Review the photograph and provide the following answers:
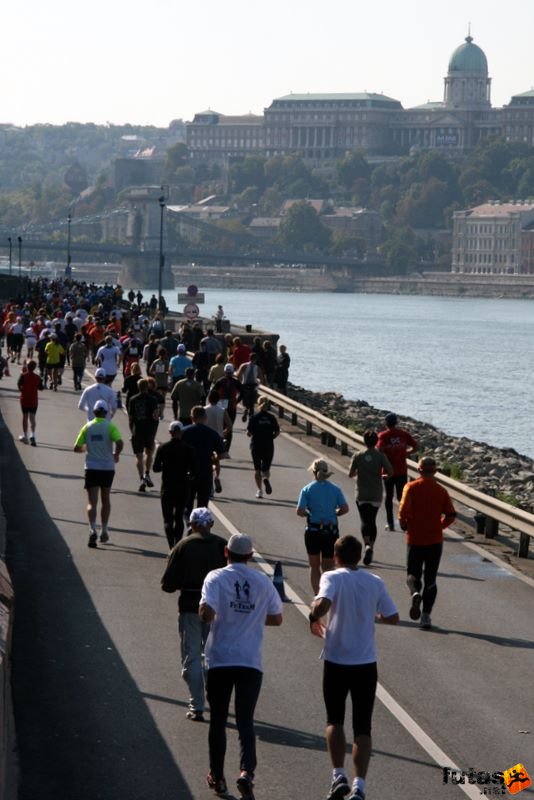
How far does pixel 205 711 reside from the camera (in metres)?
12.2

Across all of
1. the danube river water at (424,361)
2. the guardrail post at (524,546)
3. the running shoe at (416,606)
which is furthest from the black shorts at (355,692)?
the danube river water at (424,361)

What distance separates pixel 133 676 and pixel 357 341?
392 feet

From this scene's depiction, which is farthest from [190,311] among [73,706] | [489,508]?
[73,706]

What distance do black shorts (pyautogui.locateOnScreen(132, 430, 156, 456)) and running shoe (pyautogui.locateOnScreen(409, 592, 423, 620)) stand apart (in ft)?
25.2

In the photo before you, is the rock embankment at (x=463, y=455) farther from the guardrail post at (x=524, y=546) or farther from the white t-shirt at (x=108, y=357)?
the guardrail post at (x=524, y=546)

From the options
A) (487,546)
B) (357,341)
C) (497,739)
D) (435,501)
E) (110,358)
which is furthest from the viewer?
(357,341)

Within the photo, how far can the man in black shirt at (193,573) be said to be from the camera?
11570mm

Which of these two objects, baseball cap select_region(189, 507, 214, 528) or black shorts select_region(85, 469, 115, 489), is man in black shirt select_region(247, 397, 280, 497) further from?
baseball cap select_region(189, 507, 214, 528)

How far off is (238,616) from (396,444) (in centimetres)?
968

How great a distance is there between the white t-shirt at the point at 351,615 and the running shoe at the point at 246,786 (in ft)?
2.48

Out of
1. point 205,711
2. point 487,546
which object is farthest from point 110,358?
point 205,711

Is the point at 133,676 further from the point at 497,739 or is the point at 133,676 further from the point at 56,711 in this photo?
the point at 497,739

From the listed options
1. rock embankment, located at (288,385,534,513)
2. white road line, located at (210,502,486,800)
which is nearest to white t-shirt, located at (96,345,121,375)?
rock embankment, located at (288,385,534,513)

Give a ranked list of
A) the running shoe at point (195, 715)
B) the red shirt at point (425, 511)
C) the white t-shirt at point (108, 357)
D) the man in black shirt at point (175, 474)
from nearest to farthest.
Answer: the running shoe at point (195, 715) < the red shirt at point (425, 511) < the man in black shirt at point (175, 474) < the white t-shirt at point (108, 357)
